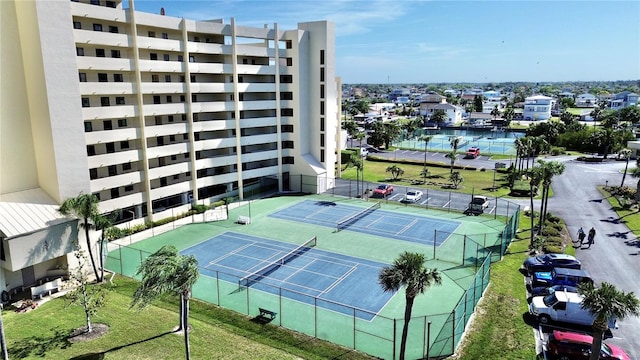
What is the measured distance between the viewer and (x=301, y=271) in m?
35.0

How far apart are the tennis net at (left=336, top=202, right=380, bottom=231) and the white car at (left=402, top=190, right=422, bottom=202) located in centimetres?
430

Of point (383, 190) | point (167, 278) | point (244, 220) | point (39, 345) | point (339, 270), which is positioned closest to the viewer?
point (167, 278)

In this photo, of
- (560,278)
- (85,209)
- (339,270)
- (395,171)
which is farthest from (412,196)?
(85,209)

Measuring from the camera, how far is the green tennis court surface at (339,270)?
26047mm

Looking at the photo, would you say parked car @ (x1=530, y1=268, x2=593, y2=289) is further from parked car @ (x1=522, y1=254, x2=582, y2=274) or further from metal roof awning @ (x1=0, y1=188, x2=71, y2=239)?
metal roof awning @ (x1=0, y1=188, x2=71, y2=239)

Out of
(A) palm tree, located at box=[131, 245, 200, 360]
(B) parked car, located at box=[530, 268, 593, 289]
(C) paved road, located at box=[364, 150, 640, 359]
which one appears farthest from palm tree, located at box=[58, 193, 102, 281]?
(C) paved road, located at box=[364, 150, 640, 359]

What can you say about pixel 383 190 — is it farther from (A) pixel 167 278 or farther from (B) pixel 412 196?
(A) pixel 167 278

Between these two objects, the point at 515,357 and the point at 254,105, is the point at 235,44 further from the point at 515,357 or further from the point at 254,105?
the point at 515,357

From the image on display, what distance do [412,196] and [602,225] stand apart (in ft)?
66.3

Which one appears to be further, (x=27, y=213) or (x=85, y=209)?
(x=27, y=213)

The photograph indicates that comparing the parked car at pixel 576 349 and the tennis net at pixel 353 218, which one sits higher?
the parked car at pixel 576 349

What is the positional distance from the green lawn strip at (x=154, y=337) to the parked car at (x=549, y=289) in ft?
47.3

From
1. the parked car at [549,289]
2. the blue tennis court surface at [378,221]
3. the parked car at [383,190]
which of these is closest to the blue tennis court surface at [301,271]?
the blue tennis court surface at [378,221]

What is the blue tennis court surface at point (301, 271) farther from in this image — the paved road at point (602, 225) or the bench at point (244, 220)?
the paved road at point (602, 225)
